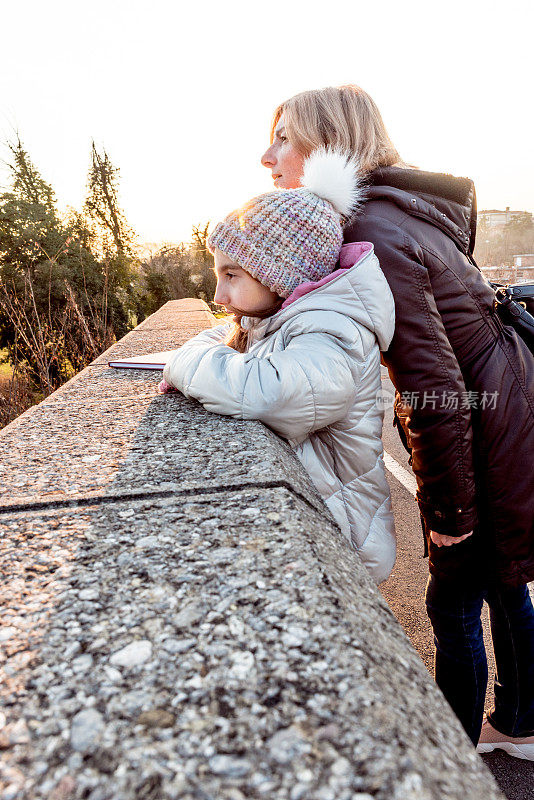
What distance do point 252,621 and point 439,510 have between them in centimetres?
119

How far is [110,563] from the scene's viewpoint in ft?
3.21

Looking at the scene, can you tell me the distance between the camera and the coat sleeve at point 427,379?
5.46 feet

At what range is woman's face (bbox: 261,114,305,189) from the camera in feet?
6.95

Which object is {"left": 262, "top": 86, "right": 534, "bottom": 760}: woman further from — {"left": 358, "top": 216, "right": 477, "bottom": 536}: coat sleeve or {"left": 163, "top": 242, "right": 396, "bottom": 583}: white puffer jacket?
{"left": 163, "top": 242, "right": 396, "bottom": 583}: white puffer jacket

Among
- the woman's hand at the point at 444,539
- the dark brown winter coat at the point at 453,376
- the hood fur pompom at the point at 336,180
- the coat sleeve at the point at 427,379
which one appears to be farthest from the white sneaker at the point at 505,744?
the hood fur pompom at the point at 336,180

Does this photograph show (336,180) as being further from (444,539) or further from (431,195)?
(444,539)

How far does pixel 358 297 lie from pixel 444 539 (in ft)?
3.00

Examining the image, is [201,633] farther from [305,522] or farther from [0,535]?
[0,535]

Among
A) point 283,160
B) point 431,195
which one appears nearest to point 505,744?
point 431,195

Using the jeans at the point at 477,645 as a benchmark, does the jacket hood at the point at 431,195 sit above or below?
above

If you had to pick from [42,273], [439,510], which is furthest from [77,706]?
[42,273]

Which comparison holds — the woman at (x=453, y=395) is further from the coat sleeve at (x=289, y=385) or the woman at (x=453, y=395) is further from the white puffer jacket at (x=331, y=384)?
the coat sleeve at (x=289, y=385)

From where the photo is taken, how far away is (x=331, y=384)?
152cm

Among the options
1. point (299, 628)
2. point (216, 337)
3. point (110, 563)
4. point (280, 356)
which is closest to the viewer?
point (299, 628)
